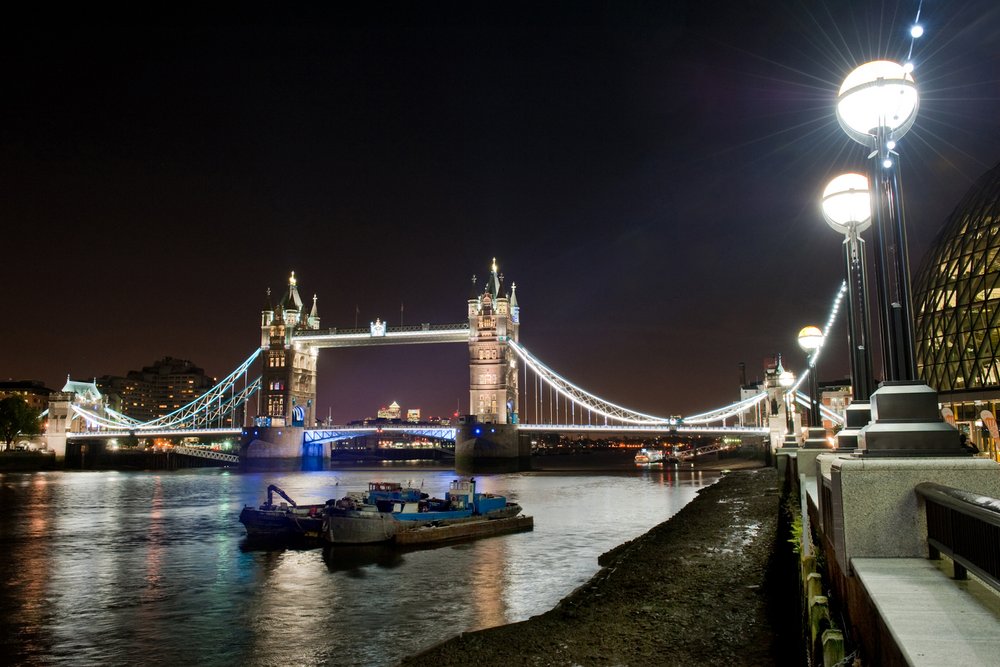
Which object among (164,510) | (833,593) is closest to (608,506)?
(164,510)

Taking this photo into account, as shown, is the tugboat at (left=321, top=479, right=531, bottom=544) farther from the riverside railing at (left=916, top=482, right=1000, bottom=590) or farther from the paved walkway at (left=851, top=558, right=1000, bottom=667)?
the riverside railing at (left=916, top=482, right=1000, bottom=590)

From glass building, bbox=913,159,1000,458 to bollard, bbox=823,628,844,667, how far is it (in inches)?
2085

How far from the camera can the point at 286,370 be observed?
109062 mm

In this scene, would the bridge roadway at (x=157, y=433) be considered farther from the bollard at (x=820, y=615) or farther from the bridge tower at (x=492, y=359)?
the bollard at (x=820, y=615)

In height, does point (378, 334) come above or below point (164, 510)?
above

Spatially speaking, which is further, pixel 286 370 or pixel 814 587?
pixel 286 370

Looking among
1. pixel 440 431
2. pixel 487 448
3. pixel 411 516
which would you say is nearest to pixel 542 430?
pixel 487 448

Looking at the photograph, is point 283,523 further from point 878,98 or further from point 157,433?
point 157,433

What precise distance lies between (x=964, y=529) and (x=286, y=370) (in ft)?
362

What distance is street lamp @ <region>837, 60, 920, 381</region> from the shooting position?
588cm

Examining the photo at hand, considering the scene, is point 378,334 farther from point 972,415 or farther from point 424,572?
point 424,572

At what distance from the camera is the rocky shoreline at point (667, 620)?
947 centimetres

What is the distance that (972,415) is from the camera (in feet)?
179

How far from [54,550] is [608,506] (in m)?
26.0
